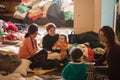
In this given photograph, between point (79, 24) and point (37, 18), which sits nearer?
point (79, 24)

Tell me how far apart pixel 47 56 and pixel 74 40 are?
1.28 meters

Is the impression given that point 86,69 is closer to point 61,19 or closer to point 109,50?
point 109,50

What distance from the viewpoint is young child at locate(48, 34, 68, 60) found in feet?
14.3

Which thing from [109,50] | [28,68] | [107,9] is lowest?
[28,68]

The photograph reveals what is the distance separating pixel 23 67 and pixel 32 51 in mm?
359

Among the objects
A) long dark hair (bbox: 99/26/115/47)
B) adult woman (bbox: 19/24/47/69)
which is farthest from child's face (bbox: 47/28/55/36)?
long dark hair (bbox: 99/26/115/47)

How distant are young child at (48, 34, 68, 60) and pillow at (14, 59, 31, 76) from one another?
1.52 ft

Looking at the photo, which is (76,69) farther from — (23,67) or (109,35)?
(23,67)

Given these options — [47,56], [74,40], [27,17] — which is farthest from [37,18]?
[47,56]

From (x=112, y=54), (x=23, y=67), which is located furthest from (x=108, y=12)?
(x=112, y=54)

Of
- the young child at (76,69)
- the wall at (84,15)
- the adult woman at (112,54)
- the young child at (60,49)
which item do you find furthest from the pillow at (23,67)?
the wall at (84,15)

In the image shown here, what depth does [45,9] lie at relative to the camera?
819 centimetres

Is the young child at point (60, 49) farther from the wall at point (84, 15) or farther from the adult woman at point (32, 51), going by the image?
the wall at point (84, 15)

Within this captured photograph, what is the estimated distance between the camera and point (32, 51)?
4.19 meters
